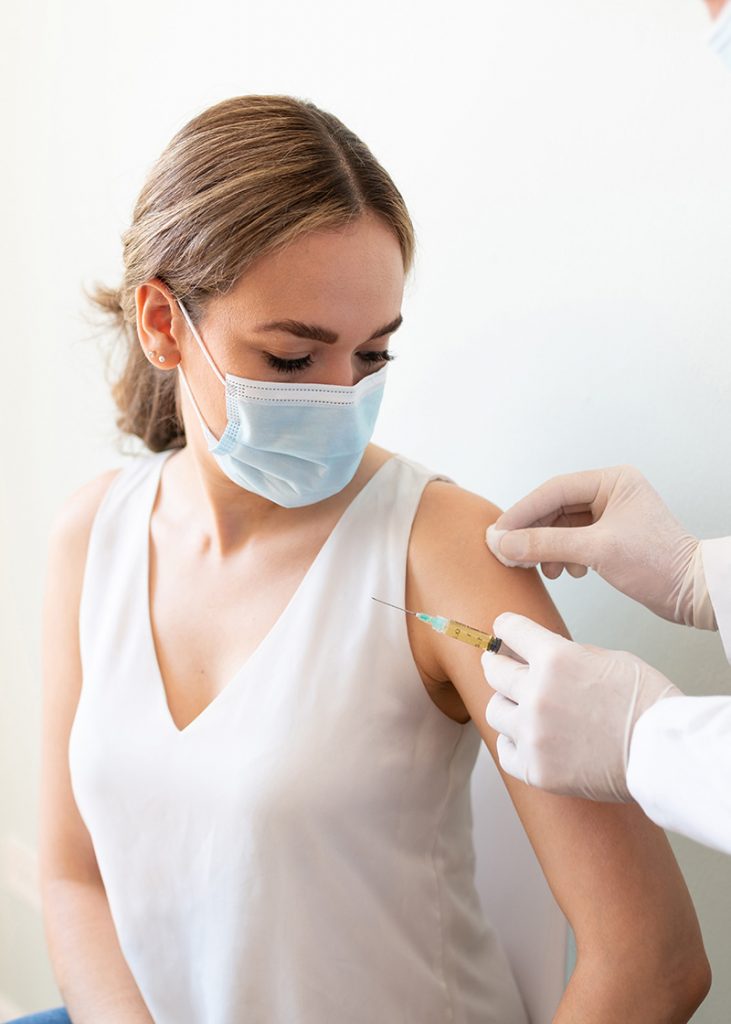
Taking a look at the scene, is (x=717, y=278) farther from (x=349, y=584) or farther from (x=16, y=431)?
(x=16, y=431)

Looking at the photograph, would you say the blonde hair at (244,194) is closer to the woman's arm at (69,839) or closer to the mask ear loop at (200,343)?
the mask ear loop at (200,343)

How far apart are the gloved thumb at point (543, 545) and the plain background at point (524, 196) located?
226mm

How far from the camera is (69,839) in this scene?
1660 mm

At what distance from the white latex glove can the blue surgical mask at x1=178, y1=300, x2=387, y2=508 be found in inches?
14.5

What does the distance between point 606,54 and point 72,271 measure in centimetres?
132

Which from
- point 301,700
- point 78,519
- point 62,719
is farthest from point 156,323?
point 62,719

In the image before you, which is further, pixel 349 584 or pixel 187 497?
pixel 187 497

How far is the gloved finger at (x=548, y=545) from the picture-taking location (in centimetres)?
129

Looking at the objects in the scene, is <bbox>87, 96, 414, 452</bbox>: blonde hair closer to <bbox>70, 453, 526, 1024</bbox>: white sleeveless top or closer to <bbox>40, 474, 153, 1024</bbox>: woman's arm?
<bbox>70, 453, 526, 1024</bbox>: white sleeveless top

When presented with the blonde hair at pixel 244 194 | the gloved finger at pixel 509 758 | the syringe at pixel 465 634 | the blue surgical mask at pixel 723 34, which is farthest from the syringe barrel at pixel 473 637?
the blue surgical mask at pixel 723 34

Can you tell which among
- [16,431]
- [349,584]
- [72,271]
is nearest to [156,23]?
[72,271]

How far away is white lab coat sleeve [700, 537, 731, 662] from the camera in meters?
1.18

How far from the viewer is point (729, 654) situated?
45.8 inches

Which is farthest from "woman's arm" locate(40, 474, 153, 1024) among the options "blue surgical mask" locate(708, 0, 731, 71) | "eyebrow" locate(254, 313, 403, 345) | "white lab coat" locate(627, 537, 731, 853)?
"blue surgical mask" locate(708, 0, 731, 71)
